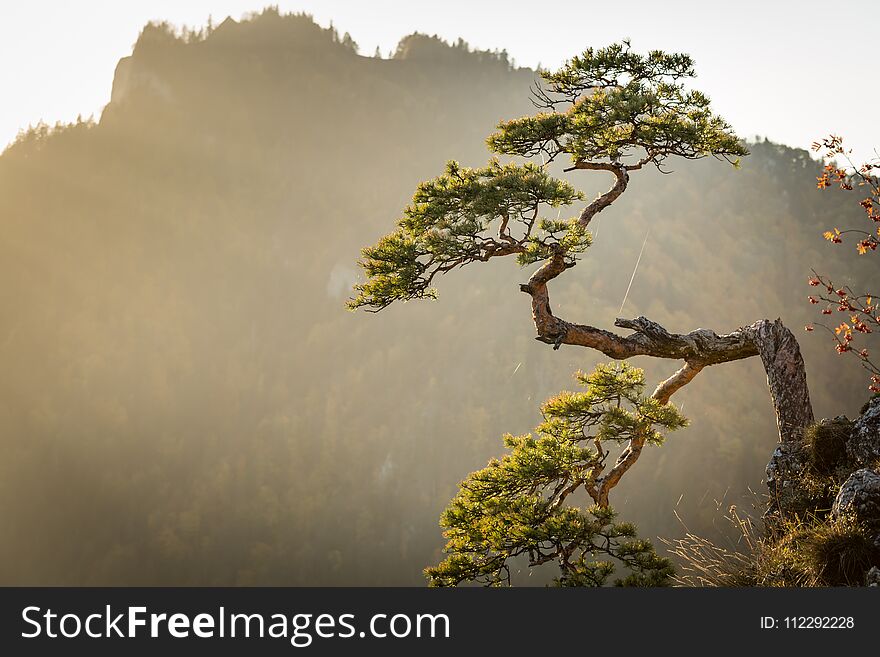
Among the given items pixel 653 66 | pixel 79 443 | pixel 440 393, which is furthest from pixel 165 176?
pixel 653 66

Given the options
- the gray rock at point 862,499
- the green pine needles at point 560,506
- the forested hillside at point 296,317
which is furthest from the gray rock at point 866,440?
the forested hillside at point 296,317

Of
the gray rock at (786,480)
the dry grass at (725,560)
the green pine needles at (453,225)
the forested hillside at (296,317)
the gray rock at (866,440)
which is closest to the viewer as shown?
the dry grass at (725,560)

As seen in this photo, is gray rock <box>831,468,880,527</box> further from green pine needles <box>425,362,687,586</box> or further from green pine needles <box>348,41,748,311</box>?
green pine needles <box>348,41,748,311</box>

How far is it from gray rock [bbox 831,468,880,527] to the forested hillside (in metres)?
51.0

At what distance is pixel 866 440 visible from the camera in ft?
17.6

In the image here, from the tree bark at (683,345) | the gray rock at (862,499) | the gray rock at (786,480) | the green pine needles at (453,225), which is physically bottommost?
the gray rock at (862,499)

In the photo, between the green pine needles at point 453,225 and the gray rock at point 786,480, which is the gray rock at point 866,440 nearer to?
the gray rock at point 786,480

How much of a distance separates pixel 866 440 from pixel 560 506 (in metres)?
2.15

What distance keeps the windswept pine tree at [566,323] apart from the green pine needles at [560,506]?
0.04ft

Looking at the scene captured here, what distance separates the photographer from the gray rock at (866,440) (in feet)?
17.3

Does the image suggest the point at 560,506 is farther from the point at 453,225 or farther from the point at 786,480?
the point at 453,225

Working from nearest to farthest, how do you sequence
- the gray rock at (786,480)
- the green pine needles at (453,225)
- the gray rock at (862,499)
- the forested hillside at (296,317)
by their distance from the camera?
the gray rock at (862,499)
the gray rock at (786,480)
the green pine needles at (453,225)
the forested hillside at (296,317)

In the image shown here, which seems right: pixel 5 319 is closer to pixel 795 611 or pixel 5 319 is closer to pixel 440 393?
pixel 440 393

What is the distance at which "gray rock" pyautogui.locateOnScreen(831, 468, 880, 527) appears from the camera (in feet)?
14.7
